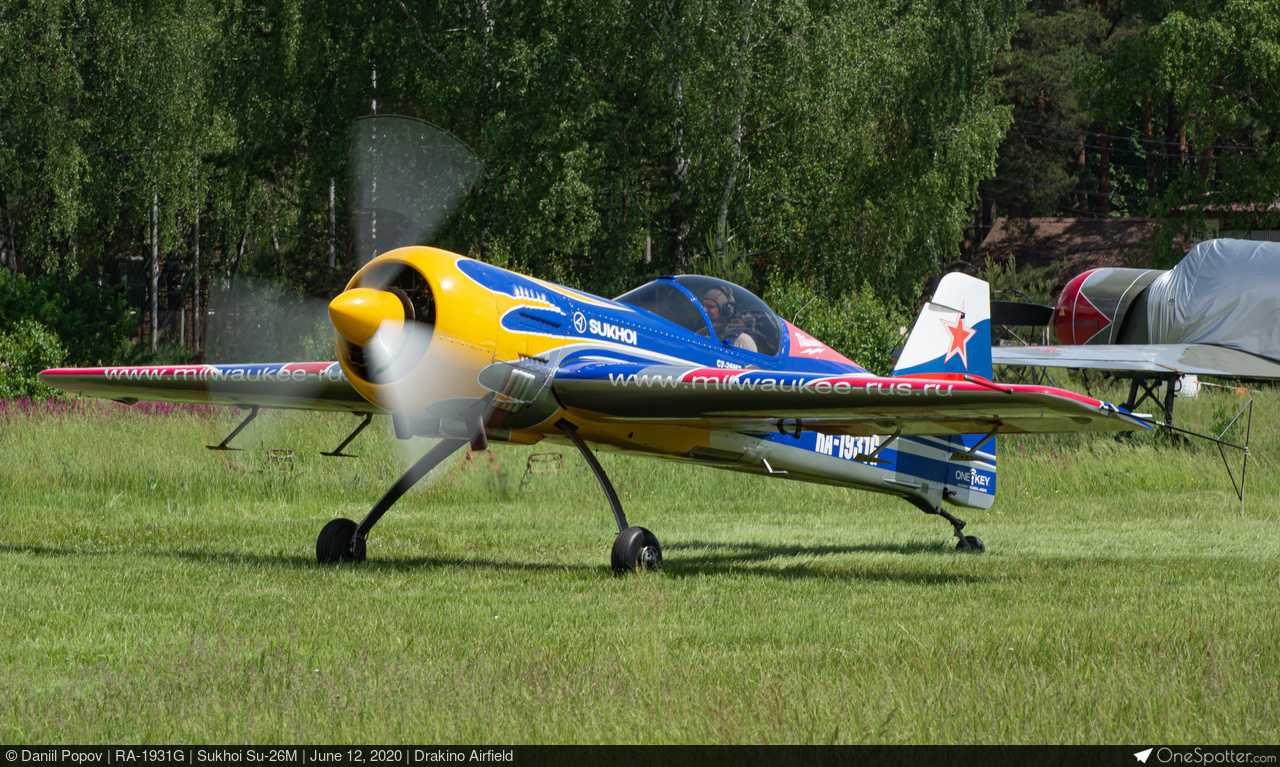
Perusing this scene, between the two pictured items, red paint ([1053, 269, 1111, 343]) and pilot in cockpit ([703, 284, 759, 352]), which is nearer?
pilot in cockpit ([703, 284, 759, 352])

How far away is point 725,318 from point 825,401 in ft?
6.90

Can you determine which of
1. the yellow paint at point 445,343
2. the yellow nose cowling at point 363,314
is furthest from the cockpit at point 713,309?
the yellow nose cowling at point 363,314

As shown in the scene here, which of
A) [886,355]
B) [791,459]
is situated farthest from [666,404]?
[886,355]

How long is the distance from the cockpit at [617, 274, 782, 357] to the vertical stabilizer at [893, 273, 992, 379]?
1819mm

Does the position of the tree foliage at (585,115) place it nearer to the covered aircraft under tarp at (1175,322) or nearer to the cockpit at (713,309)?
the covered aircraft under tarp at (1175,322)

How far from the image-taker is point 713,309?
9.43 m

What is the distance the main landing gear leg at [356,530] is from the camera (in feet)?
28.7

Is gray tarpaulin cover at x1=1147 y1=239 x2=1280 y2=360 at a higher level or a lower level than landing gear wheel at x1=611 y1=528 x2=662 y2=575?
higher

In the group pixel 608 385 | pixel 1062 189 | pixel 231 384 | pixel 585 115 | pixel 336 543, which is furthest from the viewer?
pixel 1062 189

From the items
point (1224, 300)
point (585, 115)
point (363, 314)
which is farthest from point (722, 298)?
point (585, 115)

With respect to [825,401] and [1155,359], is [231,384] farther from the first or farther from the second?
[1155,359]

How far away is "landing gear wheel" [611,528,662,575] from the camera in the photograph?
8039mm
